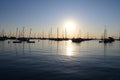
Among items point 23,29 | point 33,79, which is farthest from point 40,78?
point 23,29

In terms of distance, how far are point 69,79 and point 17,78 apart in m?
5.22

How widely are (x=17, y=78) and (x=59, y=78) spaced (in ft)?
13.9

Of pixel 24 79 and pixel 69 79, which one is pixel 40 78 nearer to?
pixel 24 79

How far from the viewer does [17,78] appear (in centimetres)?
1645

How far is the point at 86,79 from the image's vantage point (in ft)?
54.0

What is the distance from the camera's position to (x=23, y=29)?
148000mm

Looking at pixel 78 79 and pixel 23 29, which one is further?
pixel 23 29

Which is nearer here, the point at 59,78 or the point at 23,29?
the point at 59,78

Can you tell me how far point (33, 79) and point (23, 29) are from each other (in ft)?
446

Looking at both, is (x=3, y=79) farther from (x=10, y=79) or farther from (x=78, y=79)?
(x=78, y=79)

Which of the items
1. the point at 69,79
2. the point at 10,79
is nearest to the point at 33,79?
the point at 10,79

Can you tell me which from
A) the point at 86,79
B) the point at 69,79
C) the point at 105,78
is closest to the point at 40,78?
the point at 69,79

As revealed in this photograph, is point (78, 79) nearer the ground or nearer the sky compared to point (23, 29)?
Answer: nearer the ground

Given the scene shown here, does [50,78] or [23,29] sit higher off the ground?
[23,29]
